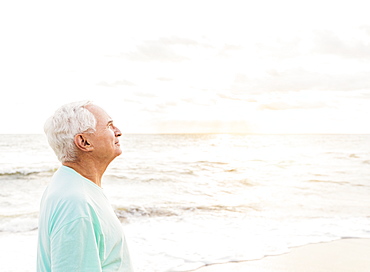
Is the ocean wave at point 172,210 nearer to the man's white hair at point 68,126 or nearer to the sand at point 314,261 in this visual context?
the sand at point 314,261

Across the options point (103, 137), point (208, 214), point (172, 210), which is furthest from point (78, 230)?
point (172, 210)

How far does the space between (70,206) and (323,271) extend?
4.40 metres

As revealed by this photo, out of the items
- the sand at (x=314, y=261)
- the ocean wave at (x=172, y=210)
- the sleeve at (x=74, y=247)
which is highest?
the sleeve at (x=74, y=247)

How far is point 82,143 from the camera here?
1.64 meters

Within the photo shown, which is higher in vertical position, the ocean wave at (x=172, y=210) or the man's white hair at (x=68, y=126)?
the man's white hair at (x=68, y=126)

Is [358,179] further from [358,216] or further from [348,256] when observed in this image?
[348,256]

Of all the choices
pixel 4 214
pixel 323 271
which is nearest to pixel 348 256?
pixel 323 271

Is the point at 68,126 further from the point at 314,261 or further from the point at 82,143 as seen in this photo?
the point at 314,261

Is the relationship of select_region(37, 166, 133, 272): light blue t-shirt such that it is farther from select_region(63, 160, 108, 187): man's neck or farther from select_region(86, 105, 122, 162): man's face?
select_region(86, 105, 122, 162): man's face

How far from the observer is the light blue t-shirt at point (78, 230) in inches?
56.3

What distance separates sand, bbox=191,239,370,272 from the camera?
511 centimetres

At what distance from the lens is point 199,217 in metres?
8.84

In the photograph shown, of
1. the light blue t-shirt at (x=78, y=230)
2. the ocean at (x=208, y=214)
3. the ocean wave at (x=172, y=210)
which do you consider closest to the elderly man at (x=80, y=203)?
the light blue t-shirt at (x=78, y=230)

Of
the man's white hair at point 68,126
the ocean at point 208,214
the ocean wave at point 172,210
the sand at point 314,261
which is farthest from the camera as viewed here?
the ocean wave at point 172,210
